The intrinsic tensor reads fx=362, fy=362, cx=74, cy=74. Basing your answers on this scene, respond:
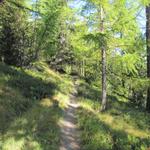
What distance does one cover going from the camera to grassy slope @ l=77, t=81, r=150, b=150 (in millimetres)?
13719

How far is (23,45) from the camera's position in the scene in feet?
93.5

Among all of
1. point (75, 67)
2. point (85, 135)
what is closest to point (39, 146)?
point (85, 135)

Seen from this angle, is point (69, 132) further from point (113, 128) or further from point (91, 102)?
point (91, 102)

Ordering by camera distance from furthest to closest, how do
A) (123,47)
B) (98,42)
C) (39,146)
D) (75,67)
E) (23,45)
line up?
(75,67) < (23,45) < (123,47) < (98,42) < (39,146)

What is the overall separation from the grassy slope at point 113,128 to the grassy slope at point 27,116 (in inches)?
51.6

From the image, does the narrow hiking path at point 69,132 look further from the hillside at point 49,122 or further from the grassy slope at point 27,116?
the grassy slope at point 27,116

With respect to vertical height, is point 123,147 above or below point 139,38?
below

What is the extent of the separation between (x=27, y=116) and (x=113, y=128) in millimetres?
3982

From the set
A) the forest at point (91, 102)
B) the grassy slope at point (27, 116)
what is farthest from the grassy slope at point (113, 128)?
the grassy slope at point (27, 116)

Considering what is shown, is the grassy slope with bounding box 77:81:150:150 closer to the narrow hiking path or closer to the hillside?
the hillside

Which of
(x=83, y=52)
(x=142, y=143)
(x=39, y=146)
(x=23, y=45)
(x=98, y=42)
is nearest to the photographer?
(x=39, y=146)

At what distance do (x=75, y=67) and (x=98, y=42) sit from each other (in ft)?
118

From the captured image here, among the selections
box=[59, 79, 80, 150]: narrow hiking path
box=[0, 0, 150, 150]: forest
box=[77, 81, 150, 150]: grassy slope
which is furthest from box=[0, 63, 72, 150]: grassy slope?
box=[77, 81, 150, 150]: grassy slope

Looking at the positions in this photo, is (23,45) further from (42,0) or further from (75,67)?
(75,67)
